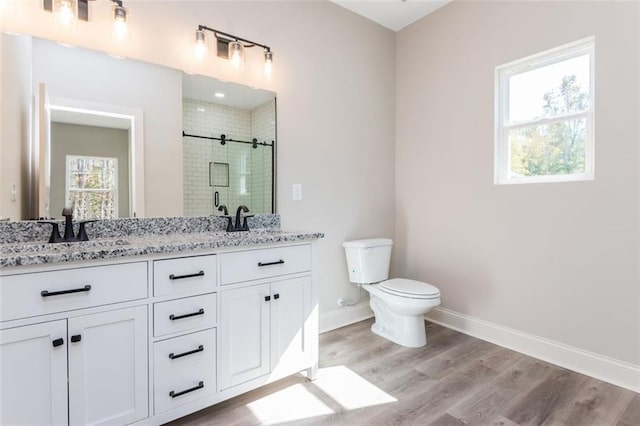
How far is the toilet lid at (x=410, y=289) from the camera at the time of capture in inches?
90.3

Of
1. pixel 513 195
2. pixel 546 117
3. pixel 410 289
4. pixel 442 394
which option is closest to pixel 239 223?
pixel 410 289

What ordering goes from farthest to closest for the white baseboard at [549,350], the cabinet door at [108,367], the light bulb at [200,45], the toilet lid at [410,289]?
the toilet lid at [410,289] → the light bulb at [200,45] → the white baseboard at [549,350] → the cabinet door at [108,367]

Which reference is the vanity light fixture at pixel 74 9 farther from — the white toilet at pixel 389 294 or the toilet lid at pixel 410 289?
the toilet lid at pixel 410 289

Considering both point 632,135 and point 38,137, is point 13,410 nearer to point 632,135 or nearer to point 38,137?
point 38,137

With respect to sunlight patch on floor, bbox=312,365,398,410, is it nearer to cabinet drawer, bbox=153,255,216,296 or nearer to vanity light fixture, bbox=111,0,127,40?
cabinet drawer, bbox=153,255,216,296

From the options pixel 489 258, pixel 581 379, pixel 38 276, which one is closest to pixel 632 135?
pixel 489 258

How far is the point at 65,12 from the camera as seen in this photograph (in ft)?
5.36

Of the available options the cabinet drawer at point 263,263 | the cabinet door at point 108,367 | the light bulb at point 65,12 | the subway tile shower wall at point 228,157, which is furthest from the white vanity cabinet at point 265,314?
the light bulb at point 65,12

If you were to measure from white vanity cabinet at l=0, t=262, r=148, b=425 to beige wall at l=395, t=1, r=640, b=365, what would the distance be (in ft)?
7.72

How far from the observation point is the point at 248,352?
1.67 m

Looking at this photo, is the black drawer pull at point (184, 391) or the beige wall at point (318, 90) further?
the beige wall at point (318, 90)

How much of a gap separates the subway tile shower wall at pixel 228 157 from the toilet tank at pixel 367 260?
83 cm

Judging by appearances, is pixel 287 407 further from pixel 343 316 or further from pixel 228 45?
pixel 228 45

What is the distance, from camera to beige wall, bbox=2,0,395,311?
76.4 inches
